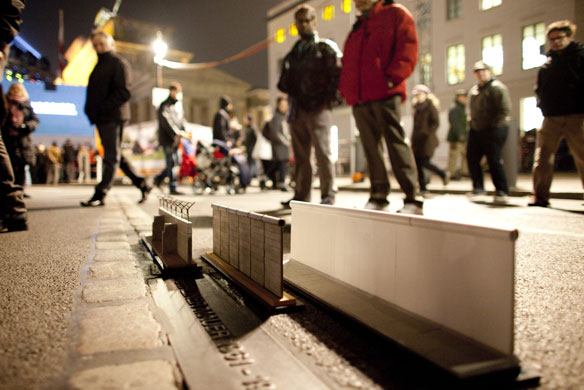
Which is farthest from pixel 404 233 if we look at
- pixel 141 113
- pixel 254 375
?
pixel 141 113

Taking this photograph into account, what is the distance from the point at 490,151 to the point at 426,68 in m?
17.4

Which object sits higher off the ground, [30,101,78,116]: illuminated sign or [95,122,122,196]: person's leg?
[30,101,78,116]: illuminated sign

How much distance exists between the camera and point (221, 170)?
1087cm

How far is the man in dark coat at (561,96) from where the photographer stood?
5605mm

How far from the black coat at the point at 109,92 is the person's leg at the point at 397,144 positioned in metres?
3.88

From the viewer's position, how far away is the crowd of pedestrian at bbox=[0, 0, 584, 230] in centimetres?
407

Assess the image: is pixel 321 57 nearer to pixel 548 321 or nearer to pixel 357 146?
pixel 548 321

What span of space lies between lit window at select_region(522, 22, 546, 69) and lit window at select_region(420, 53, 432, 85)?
4.60 meters

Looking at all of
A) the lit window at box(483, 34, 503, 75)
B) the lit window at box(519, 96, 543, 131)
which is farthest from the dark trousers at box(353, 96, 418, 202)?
the lit window at box(483, 34, 503, 75)

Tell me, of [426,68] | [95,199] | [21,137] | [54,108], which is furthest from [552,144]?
[54,108]

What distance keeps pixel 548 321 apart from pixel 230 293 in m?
1.29

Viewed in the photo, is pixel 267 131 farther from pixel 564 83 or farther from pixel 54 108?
pixel 54 108

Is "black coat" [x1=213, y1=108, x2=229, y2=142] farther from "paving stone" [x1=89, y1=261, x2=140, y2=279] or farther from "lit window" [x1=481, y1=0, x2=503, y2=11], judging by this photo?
"lit window" [x1=481, y1=0, x2=503, y2=11]

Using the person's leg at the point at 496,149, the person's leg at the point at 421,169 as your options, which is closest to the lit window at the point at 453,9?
the person's leg at the point at 421,169
